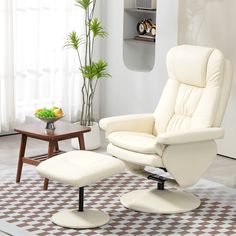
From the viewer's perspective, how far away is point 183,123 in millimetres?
5039

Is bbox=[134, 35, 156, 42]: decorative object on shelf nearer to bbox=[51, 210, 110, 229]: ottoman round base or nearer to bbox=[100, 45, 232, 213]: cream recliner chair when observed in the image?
bbox=[100, 45, 232, 213]: cream recliner chair

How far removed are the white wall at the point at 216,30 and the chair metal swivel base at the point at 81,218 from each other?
183cm

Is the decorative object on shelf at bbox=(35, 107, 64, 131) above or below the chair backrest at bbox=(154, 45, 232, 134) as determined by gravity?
below

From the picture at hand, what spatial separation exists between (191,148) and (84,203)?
2.72 feet

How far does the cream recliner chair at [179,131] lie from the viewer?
15.0 ft

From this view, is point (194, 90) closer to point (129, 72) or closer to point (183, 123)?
point (183, 123)

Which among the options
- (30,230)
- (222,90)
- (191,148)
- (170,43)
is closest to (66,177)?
(30,230)

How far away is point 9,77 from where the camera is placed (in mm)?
6699

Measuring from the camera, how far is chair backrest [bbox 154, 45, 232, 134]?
15.9ft

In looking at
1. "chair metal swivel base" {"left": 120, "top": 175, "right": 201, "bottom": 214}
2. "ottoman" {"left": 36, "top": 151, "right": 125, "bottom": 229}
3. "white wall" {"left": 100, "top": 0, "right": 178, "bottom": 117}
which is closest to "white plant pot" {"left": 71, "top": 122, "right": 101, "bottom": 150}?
"white wall" {"left": 100, "top": 0, "right": 178, "bottom": 117}

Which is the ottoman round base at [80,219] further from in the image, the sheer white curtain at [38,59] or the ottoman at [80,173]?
the sheer white curtain at [38,59]

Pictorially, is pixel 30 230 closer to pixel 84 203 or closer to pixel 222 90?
pixel 84 203

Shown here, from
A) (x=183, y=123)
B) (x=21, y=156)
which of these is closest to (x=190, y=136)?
(x=183, y=123)

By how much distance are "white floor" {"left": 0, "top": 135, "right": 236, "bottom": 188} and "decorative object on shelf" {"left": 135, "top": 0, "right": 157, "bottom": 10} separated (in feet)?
4.70
